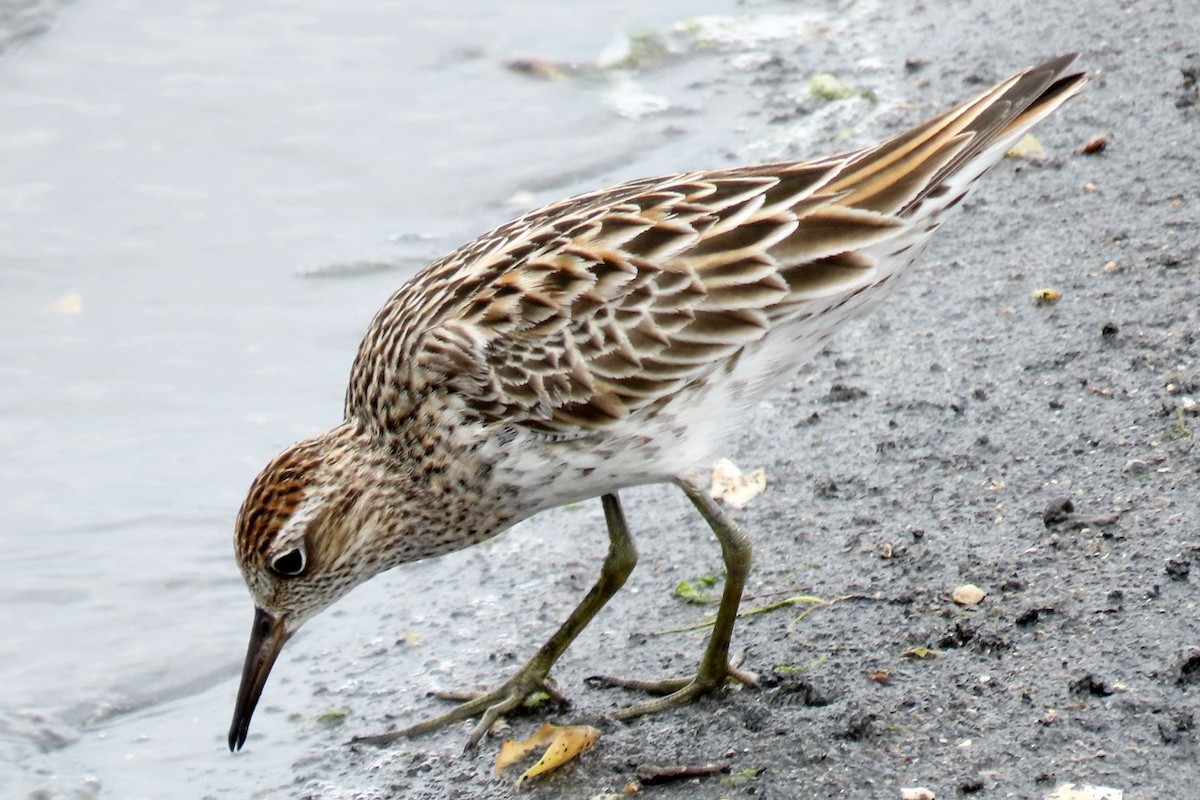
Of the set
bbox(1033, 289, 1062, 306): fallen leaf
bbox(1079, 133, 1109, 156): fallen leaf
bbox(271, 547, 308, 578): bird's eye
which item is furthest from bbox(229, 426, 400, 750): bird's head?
bbox(1079, 133, 1109, 156): fallen leaf

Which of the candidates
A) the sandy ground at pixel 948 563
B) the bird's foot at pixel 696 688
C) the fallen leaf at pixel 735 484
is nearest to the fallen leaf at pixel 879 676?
the sandy ground at pixel 948 563

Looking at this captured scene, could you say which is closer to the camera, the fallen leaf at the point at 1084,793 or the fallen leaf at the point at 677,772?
the fallen leaf at the point at 1084,793

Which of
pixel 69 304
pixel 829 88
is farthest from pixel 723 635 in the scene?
pixel 829 88

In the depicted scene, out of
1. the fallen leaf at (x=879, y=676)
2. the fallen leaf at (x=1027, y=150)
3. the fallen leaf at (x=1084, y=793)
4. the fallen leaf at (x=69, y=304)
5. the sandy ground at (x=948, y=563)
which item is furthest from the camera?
the fallen leaf at (x=69, y=304)

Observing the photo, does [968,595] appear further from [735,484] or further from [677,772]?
[735,484]

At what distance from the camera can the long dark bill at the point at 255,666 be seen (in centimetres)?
586

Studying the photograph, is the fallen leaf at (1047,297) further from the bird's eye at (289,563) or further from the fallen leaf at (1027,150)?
the bird's eye at (289,563)

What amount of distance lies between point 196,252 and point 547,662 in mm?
5057

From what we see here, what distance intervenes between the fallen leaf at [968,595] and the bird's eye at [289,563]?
237 cm

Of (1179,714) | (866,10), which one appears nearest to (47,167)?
(866,10)

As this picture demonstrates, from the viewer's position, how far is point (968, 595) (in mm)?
5797

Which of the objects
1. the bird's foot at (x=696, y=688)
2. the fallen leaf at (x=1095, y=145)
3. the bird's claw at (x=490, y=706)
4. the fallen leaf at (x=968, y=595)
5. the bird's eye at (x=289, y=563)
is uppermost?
the fallen leaf at (x=1095, y=145)

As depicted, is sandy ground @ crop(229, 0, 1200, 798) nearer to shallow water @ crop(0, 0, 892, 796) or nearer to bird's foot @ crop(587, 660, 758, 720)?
bird's foot @ crop(587, 660, 758, 720)

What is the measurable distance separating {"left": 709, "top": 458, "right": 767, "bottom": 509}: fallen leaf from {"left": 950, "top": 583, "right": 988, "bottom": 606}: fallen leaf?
49.8 inches
